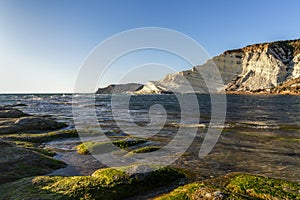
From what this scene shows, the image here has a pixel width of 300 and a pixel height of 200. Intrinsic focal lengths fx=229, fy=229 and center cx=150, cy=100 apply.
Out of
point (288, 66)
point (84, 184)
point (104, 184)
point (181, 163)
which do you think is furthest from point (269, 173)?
point (288, 66)

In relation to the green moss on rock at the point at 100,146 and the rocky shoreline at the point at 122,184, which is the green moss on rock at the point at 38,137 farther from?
the rocky shoreline at the point at 122,184

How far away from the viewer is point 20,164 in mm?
11609

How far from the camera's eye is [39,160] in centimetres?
1277

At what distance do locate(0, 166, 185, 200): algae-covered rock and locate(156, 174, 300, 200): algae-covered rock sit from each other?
137 cm

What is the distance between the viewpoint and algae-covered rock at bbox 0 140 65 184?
10773 mm

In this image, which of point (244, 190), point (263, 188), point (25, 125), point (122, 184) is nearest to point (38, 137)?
point (25, 125)

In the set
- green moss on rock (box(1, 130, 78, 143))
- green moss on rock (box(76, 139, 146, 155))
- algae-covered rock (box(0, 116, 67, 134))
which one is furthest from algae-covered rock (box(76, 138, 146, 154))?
algae-covered rock (box(0, 116, 67, 134))

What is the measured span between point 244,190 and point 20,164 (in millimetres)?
10679

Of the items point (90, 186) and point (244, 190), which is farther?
point (90, 186)

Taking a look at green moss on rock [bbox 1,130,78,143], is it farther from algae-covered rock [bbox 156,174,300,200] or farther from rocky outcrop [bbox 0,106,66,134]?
algae-covered rock [bbox 156,174,300,200]

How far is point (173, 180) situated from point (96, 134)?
14549 millimetres

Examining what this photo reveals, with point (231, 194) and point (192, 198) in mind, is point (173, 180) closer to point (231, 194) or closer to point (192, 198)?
point (192, 198)

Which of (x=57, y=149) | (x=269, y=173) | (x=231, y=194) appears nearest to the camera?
(x=231, y=194)

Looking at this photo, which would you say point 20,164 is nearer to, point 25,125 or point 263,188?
point 263,188
